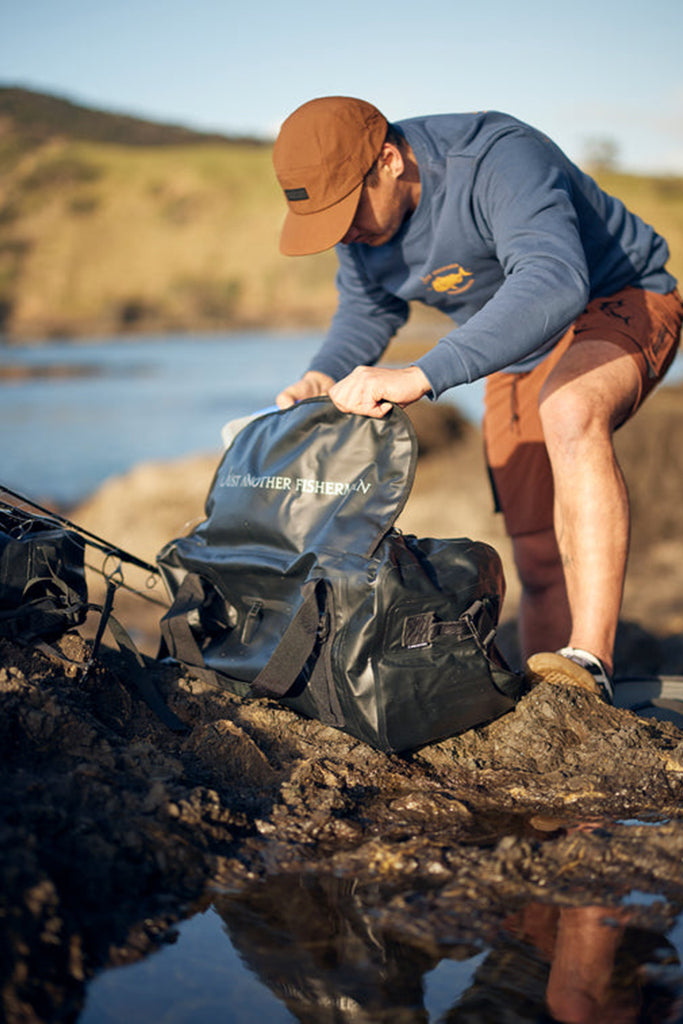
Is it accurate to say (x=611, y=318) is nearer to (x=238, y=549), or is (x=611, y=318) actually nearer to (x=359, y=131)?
(x=359, y=131)

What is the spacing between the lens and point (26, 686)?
227cm

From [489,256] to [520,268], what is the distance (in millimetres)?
448

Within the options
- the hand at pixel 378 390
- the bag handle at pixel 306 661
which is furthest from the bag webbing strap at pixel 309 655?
the hand at pixel 378 390

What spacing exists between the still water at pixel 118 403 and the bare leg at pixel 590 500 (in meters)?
5.55

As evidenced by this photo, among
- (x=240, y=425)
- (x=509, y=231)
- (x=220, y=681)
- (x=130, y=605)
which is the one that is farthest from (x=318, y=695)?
(x=130, y=605)

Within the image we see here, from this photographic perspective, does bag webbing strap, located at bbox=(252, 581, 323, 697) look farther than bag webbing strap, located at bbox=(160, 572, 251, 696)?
No

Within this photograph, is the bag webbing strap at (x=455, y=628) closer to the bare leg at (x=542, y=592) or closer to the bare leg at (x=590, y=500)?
the bare leg at (x=590, y=500)

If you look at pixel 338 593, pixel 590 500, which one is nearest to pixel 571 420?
pixel 590 500

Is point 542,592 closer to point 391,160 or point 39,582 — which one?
point 391,160

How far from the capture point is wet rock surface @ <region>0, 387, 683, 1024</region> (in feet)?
5.43

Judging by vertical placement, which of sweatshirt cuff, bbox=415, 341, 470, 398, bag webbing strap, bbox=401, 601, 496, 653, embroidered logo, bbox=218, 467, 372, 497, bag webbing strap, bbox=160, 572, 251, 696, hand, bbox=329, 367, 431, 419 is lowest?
bag webbing strap, bbox=160, 572, 251, 696

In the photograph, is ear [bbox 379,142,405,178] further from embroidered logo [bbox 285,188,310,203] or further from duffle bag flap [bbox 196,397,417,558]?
duffle bag flap [bbox 196,397,417,558]

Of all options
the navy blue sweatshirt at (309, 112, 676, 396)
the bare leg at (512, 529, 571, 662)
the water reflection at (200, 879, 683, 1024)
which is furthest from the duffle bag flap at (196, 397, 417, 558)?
the bare leg at (512, 529, 571, 662)

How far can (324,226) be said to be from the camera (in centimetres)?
283
